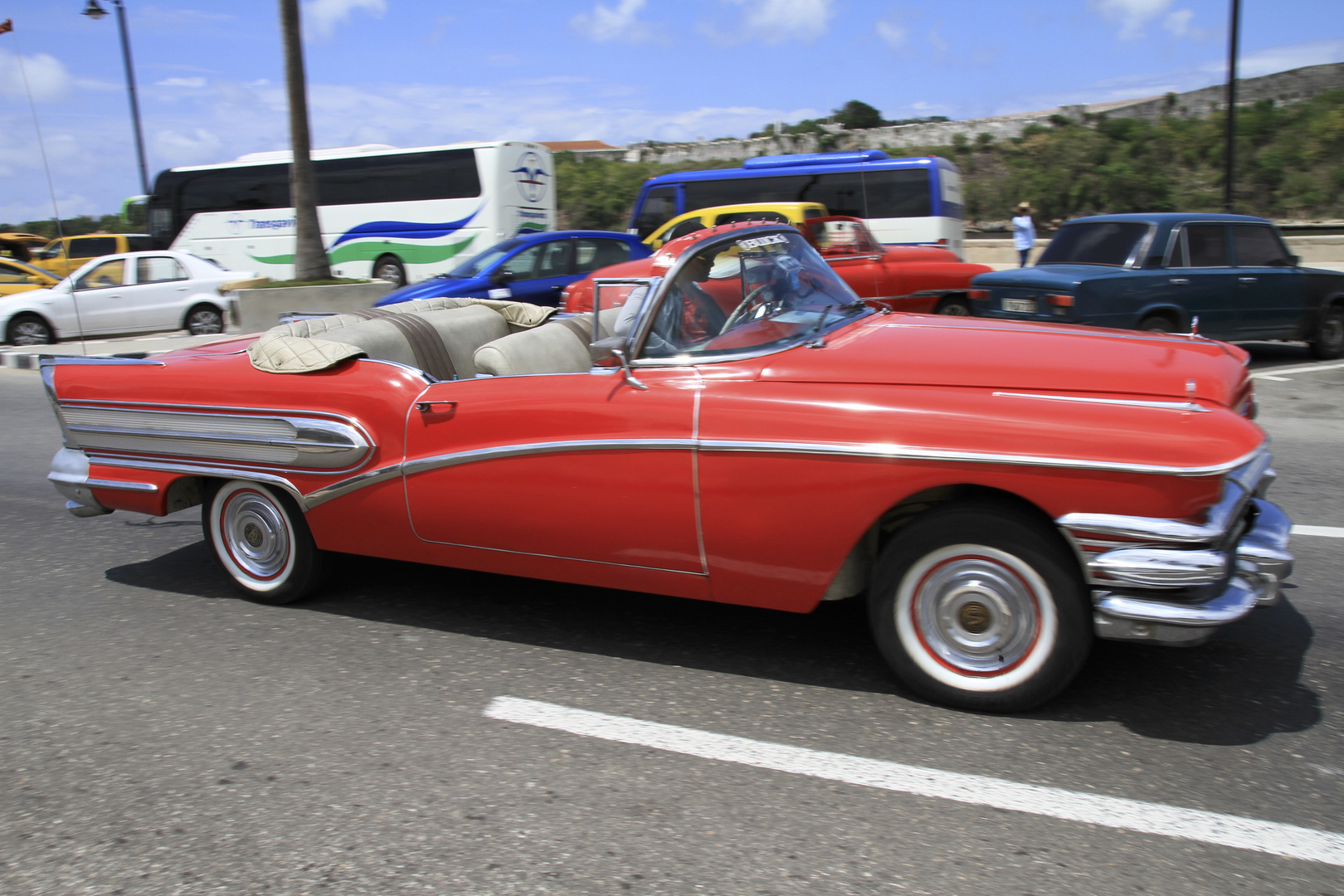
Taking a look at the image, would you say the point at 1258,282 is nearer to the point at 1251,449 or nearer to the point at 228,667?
the point at 1251,449

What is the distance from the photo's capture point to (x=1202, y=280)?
9.31m

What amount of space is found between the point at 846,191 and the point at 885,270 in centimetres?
832

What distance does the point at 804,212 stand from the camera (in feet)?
43.8

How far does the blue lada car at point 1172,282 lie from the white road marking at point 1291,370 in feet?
1.08

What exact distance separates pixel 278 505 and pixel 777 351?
2279 mm

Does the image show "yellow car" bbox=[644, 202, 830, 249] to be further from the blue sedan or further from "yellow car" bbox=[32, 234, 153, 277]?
"yellow car" bbox=[32, 234, 153, 277]

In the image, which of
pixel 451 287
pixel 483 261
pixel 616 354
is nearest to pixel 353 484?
pixel 616 354

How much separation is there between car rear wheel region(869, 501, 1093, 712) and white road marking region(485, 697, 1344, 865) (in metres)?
0.40

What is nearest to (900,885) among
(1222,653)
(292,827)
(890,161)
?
(292,827)

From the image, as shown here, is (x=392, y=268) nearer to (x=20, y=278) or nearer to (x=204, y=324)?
(x=204, y=324)

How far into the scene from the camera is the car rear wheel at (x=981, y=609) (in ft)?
9.71

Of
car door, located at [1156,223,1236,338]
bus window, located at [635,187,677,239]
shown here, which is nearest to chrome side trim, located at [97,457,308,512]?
car door, located at [1156,223,1236,338]

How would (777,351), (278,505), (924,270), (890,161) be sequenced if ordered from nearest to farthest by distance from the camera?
1. (777,351)
2. (278,505)
3. (924,270)
4. (890,161)

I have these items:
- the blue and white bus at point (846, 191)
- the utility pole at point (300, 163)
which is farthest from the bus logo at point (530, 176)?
the utility pole at point (300, 163)
